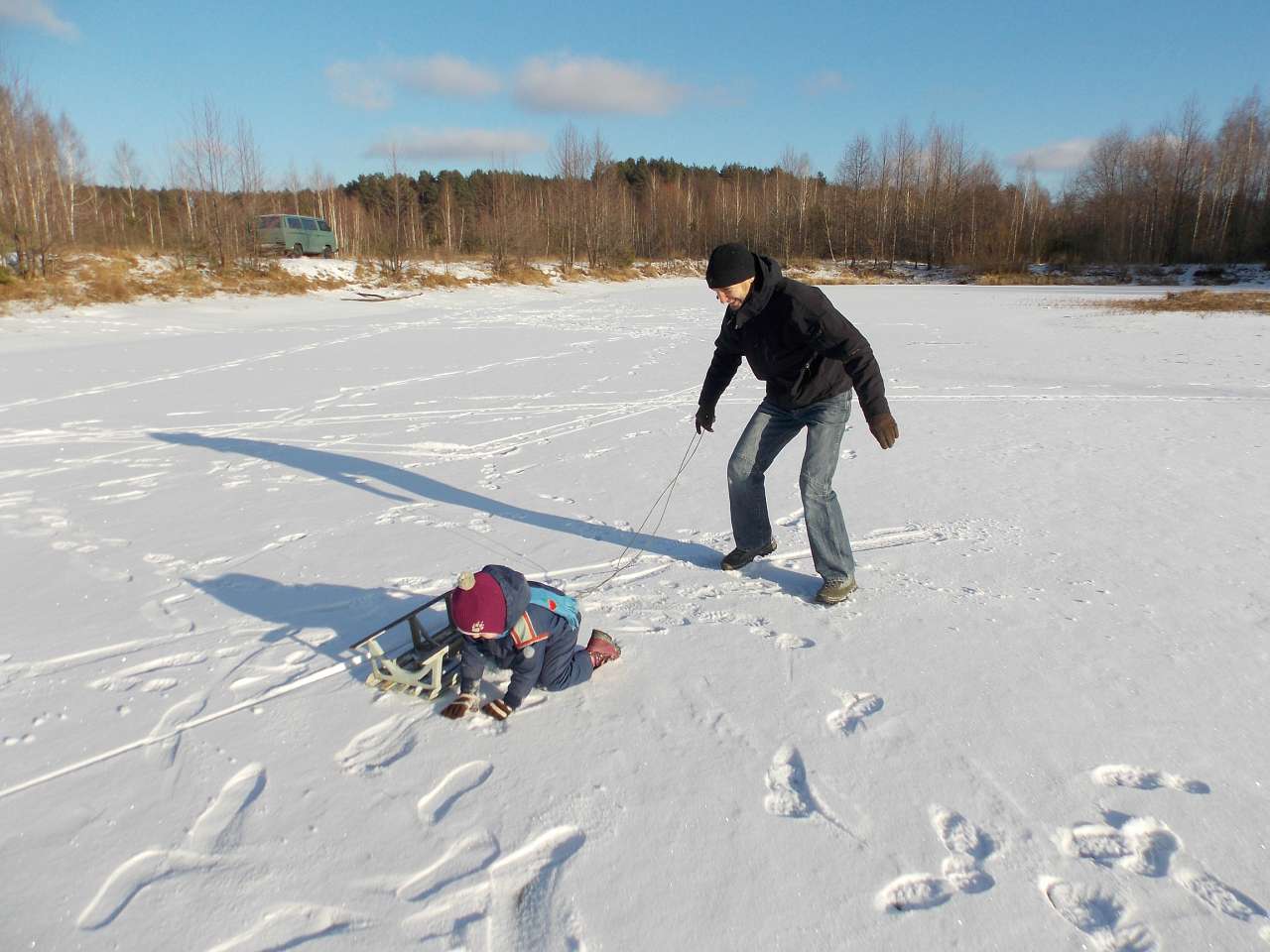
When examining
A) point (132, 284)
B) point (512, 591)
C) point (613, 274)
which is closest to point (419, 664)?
point (512, 591)

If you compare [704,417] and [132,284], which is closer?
[704,417]

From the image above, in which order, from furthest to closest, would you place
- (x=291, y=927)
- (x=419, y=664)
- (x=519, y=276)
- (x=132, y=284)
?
1. (x=519, y=276)
2. (x=132, y=284)
3. (x=419, y=664)
4. (x=291, y=927)

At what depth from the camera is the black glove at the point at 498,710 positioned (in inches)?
120

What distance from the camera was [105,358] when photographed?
13461 mm

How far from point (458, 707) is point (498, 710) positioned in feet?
0.56

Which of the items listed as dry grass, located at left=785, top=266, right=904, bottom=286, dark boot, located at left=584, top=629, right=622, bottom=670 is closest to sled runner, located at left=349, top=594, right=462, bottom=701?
dark boot, located at left=584, top=629, right=622, bottom=670

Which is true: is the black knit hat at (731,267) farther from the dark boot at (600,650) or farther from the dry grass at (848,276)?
the dry grass at (848,276)

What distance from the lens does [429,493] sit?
6141mm

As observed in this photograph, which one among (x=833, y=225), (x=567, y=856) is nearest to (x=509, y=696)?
(x=567, y=856)

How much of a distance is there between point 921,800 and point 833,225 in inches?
2603

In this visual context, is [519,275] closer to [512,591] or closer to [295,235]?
[295,235]

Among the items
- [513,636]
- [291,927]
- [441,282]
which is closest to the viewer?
[291,927]

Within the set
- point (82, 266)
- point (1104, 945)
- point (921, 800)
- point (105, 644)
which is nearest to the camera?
point (1104, 945)

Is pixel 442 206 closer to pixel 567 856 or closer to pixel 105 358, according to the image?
pixel 105 358
